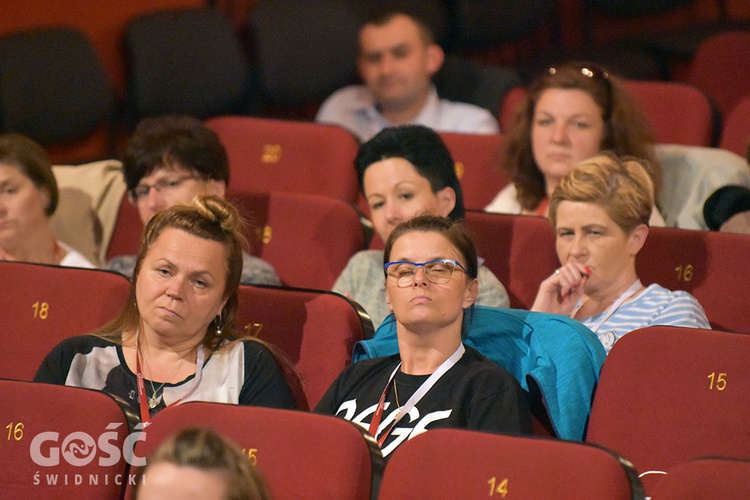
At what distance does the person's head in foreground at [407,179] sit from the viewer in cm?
288

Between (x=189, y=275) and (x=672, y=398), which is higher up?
(x=189, y=275)

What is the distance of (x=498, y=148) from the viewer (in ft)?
11.9

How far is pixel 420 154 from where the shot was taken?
291cm

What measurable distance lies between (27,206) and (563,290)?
148 centimetres

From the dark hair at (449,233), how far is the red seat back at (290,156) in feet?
4.27

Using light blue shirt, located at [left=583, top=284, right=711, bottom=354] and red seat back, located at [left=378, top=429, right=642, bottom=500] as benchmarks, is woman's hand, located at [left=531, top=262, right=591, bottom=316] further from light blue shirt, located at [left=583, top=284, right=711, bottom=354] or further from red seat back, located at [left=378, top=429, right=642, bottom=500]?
red seat back, located at [left=378, top=429, right=642, bottom=500]

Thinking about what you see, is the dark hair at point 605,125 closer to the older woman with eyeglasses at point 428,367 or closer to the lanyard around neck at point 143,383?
the older woman with eyeglasses at point 428,367

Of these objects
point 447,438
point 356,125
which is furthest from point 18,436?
point 356,125

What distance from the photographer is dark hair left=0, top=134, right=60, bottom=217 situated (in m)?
3.13

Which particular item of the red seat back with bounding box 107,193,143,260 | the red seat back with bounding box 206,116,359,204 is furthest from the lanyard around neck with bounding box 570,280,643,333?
the red seat back with bounding box 107,193,143,260

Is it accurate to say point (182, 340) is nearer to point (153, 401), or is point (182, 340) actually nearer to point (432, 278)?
point (153, 401)

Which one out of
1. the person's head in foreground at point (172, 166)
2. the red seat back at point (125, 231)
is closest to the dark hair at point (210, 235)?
the person's head in foreground at point (172, 166)

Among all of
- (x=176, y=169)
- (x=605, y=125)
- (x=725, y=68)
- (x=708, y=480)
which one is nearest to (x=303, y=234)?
(x=176, y=169)

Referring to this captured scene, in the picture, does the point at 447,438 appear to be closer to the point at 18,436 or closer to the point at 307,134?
the point at 18,436
